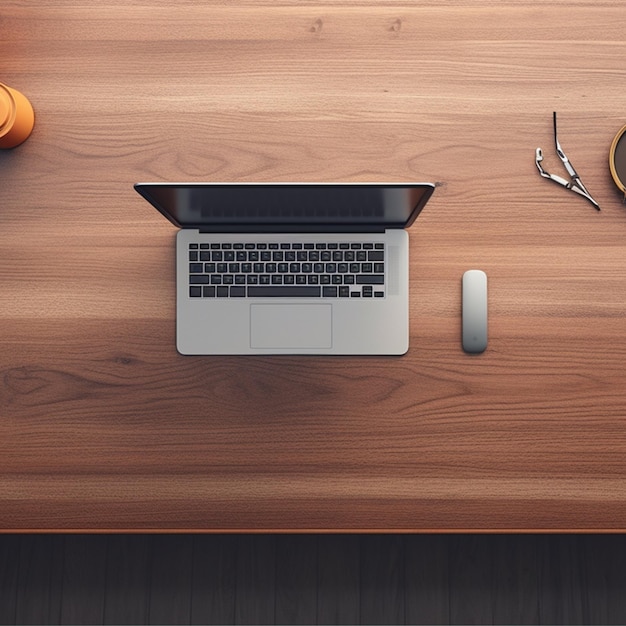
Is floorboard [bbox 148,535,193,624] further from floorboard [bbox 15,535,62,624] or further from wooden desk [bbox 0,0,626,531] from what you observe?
wooden desk [bbox 0,0,626,531]

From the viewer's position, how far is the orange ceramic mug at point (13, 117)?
35.8 inches

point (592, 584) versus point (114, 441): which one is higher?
point (114, 441)

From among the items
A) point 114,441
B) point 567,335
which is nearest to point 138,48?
point 114,441

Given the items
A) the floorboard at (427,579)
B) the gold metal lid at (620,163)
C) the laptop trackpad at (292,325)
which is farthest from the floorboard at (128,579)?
the gold metal lid at (620,163)

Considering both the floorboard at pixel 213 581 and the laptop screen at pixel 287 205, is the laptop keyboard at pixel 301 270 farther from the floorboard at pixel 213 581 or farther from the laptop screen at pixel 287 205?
the floorboard at pixel 213 581

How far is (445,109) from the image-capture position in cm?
→ 96

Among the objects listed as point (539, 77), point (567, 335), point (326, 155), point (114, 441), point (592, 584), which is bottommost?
point (592, 584)

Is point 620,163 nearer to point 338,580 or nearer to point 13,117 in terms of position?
point 13,117

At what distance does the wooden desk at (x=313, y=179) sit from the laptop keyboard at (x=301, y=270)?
0.27ft

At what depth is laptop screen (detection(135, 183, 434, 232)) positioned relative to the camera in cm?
77

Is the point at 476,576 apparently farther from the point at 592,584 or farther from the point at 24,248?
the point at 24,248

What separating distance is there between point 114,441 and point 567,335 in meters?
0.76

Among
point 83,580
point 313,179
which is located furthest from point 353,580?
point 313,179

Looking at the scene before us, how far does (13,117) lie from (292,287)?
1.68 feet
